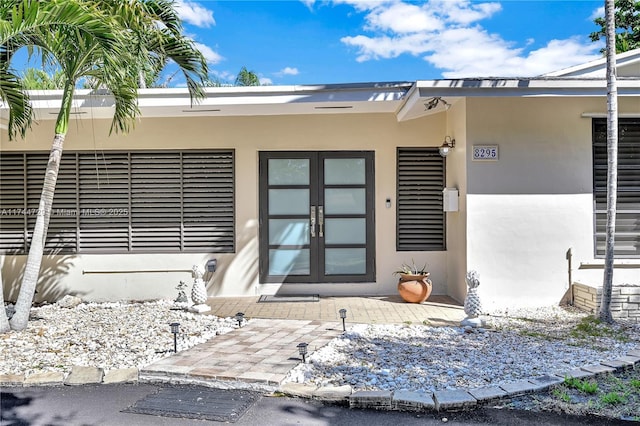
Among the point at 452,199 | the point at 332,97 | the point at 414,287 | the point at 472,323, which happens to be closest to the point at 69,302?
the point at 332,97

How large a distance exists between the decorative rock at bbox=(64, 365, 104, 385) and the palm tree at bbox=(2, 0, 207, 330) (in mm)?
1840

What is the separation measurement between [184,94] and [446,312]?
192 inches

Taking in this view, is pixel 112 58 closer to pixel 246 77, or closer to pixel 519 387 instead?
pixel 519 387

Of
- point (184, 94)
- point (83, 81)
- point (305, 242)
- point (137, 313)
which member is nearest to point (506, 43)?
point (305, 242)

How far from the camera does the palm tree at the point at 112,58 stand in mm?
4883

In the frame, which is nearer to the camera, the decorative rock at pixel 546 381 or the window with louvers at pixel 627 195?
Answer: the decorative rock at pixel 546 381

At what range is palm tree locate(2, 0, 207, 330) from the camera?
4883 millimetres

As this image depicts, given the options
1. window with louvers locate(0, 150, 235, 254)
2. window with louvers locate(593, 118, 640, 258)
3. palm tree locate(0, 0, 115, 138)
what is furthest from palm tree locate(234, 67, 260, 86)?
window with louvers locate(593, 118, 640, 258)

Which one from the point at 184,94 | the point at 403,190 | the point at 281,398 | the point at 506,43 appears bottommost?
the point at 281,398

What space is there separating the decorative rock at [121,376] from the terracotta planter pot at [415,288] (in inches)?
159

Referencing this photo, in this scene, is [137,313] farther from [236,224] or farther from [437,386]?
[437,386]

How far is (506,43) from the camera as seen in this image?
11.4 metres

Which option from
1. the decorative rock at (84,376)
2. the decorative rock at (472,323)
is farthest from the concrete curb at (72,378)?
the decorative rock at (472,323)

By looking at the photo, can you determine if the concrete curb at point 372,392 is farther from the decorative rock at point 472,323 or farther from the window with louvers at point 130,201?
the window with louvers at point 130,201
